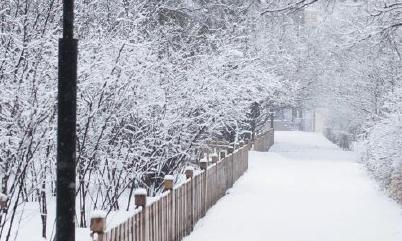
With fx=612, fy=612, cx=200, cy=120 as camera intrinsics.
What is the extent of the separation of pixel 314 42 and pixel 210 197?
93.1 ft

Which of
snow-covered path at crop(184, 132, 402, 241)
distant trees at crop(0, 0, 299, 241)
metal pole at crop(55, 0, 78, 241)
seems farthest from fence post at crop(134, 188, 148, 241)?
snow-covered path at crop(184, 132, 402, 241)

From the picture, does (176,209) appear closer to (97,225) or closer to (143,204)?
(143,204)

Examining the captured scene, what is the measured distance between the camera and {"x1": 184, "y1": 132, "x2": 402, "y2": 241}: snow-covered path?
9495 millimetres

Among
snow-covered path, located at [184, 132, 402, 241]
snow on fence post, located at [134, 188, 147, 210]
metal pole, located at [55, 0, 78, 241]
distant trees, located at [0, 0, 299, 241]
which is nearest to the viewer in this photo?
metal pole, located at [55, 0, 78, 241]

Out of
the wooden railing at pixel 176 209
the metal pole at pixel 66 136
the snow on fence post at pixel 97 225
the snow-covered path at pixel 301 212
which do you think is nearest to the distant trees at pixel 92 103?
the wooden railing at pixel 176 209

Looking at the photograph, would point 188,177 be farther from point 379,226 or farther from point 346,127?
point 346,127

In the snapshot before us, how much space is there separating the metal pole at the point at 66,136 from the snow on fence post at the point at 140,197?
85.2 inches

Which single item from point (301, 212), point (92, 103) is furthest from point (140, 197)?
point (301, 212)

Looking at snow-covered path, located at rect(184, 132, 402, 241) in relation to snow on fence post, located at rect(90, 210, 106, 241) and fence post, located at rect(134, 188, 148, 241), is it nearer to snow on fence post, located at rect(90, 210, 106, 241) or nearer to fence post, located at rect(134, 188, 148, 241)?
fence post, located at rect(134, 188, 148, 241)

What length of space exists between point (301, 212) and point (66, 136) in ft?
28.0

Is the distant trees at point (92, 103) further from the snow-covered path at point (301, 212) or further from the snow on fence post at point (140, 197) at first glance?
the snow-covered path at point (301, 212)

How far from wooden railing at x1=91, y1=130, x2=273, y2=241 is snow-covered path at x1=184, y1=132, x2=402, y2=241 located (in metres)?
0.27

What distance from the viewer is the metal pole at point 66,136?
3775mm

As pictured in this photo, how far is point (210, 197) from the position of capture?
37.6 feet
